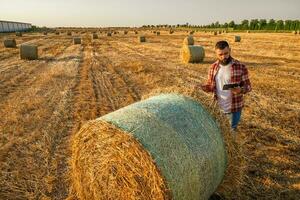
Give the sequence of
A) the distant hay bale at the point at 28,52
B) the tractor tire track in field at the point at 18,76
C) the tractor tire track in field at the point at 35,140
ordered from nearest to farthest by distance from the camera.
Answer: the tractor tire track in field at the point at 35,140
the tractor tire track in field at the point at 18,76
the distant hay bale at the point at 28,52

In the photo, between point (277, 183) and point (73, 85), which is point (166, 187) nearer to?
point (277, 183)

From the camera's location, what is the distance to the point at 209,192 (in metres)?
4.89

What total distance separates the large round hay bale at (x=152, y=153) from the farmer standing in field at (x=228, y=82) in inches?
36.0

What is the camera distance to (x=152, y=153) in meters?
4.08

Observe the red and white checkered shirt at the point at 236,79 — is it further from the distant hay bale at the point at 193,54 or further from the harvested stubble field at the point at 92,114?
the distant hay bale at the point at 193,54

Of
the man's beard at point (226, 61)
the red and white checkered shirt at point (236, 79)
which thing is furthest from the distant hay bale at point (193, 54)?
the man's beard at point (226, 61)

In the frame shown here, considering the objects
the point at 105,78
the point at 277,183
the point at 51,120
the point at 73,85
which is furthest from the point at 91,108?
the point at 277,183

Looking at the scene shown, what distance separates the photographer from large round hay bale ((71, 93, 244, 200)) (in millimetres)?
4137

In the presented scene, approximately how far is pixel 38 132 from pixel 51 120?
3.14 feet

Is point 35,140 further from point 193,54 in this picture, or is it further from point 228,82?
point 193,54

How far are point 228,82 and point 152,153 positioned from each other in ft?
7.51

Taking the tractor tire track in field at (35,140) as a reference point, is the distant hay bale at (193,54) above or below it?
below

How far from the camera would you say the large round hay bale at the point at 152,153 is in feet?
13.6

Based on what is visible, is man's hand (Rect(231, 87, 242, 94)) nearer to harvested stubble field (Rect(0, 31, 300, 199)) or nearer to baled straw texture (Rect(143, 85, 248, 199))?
baled straw texture (Rect(143, 85, 248, 199))
